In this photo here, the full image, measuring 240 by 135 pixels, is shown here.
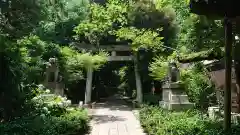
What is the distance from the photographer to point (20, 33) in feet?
29.6

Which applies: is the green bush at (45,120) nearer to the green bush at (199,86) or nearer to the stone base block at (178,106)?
the stone base block at (178,106)

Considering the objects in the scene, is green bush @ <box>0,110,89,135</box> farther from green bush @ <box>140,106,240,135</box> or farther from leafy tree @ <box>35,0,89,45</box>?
leafy tree @ <box>35,0,89,45</box>

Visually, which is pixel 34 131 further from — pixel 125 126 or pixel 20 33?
pixel 125 126

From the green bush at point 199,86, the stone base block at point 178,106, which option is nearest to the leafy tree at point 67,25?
the green bush at point 199,86

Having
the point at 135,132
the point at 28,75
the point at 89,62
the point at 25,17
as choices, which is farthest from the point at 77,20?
the point at 25,17

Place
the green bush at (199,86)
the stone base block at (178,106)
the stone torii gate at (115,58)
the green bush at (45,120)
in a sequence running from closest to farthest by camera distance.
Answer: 1. the green bush at (45,120)
2. the stone base block at (178,106)
3. the green bush at (199,86)
4. the stone torii gate at (115,58)

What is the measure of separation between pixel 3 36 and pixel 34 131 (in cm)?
264

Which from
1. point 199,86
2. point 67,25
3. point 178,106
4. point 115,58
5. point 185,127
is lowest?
point 185,127

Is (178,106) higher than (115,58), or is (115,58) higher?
(115,58)

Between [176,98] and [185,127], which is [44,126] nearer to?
[185,127]

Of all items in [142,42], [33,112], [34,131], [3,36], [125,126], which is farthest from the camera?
[142,42]

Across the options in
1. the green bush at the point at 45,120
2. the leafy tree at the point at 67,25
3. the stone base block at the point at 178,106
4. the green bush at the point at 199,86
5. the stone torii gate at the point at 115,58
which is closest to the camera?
the green bush at the point at 45,120

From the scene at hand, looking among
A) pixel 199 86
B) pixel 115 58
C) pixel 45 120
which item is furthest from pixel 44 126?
pixel 115 58

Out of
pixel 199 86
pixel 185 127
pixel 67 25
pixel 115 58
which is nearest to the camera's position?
pixel 185 127
